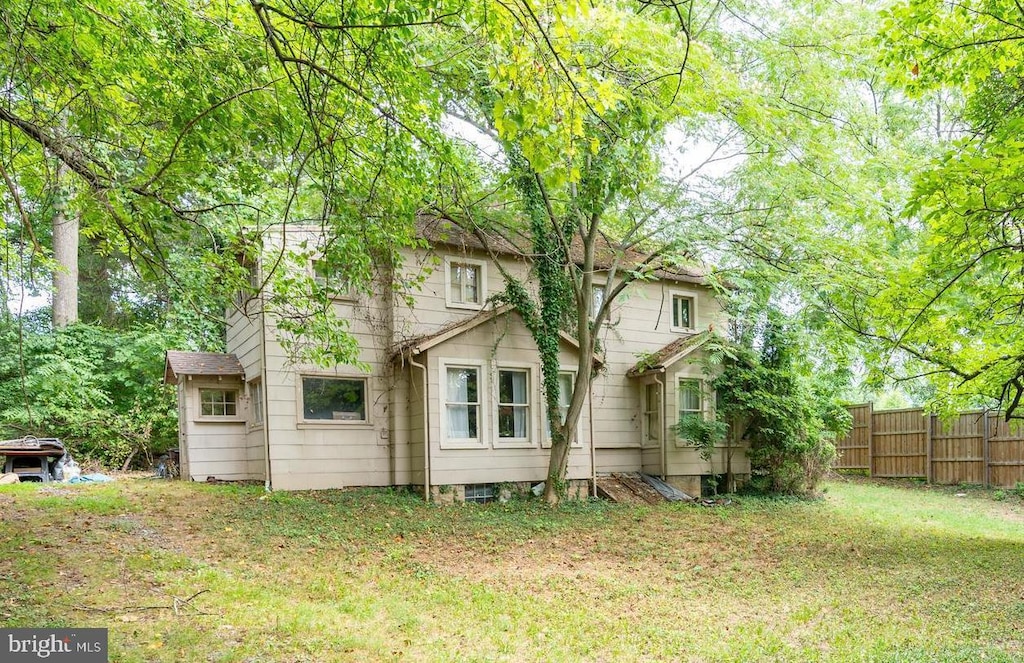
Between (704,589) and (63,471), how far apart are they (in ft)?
41.9

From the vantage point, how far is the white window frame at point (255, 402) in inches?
508

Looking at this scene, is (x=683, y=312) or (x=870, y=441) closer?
(x=683, y=312)

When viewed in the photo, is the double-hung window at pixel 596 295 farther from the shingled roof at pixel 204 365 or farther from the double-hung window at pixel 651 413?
the shingled roof at pixel 204 365

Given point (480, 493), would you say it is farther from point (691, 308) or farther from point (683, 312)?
point (691, 308)

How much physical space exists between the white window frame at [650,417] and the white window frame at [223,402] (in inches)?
328

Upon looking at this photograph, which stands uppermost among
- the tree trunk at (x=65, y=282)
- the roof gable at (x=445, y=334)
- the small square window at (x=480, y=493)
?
the tree trunk at (x=65, y=282)

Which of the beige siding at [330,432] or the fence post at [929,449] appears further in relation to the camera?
the fence post at [929,449]

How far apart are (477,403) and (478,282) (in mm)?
2417

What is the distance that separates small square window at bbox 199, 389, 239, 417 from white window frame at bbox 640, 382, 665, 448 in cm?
848

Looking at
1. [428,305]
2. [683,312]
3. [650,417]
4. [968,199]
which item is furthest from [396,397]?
[968,199]

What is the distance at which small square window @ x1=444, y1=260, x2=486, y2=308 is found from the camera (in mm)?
13781

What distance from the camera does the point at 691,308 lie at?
55.8 ft

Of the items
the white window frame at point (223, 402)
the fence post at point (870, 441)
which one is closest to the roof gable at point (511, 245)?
the white window frame at point (223, 402)

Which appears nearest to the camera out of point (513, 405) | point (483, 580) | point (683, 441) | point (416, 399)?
point (483, 580)
